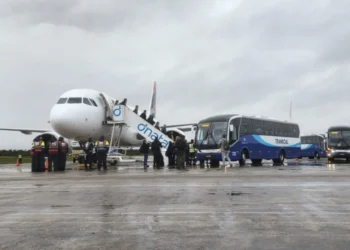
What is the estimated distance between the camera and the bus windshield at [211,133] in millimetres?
28559

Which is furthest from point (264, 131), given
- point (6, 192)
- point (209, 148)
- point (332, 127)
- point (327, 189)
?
point (6, 192)

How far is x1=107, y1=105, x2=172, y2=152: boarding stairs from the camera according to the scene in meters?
27.8

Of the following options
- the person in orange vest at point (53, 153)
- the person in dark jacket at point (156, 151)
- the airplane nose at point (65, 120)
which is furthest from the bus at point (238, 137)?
the person in orange vest at point (53, 153)

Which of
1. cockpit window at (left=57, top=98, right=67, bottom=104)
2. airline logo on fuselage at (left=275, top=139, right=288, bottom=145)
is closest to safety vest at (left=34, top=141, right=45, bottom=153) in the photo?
cockpit window at (left=57, top=98, right=67, bottom=104)

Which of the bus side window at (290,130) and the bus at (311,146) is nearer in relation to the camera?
the bus side window at (290,130)

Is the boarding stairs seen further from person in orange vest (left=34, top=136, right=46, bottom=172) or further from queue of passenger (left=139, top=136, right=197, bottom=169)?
person in orange vest (left=34, top=136, right=46, bottom=172)

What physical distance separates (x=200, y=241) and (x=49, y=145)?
710 inches

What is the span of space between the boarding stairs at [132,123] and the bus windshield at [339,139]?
49.9 feet

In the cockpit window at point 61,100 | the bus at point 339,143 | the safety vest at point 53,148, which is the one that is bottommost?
the safety vest at point 53,148

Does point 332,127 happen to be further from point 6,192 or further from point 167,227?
point 167,227

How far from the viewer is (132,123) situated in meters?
28.3

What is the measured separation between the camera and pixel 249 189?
38.4ft

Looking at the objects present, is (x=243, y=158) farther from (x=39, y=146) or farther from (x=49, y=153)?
(x=39, y=146)

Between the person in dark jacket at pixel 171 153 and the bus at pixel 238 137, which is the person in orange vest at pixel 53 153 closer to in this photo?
the person in dark jacket at pixel 171 153
